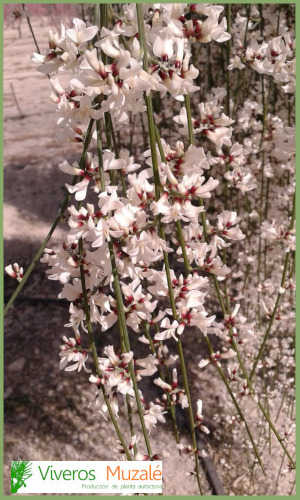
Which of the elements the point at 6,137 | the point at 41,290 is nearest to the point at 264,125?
the point at 41,290

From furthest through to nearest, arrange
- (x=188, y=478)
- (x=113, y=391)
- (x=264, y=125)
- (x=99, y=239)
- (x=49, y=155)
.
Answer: (x=49, y=155) → (x=188, y=478) → (x=264, y=125) → (x=113, y=391) → (x=99, y=239)

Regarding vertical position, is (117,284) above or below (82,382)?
above

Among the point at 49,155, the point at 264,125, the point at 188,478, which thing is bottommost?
the point at 188,478

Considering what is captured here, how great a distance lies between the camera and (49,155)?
2.57m

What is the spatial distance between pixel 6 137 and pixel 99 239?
90.6 inches

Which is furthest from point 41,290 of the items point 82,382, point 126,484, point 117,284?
point 117,284

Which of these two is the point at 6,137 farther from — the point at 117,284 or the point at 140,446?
the point at 117,284

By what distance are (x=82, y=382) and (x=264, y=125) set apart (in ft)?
3.03

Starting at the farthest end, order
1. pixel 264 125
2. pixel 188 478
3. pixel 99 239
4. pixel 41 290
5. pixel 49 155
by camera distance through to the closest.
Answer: pixel 49 155 < pixel 41 290 < pixel 188 478 < pixel 264 125 < pixel 99 239

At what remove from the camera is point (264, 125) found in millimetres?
1174

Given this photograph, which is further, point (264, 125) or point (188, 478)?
point (188, 478)

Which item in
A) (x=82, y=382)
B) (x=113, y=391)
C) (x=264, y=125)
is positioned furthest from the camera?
(x=82, y=382)

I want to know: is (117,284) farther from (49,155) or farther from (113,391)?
(49,155)

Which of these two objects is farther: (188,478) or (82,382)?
(82,382)
